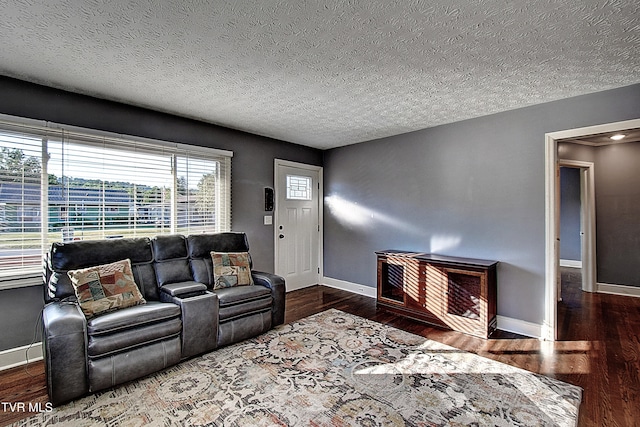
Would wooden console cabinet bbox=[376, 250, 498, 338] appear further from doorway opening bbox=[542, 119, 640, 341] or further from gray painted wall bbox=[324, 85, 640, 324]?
doorway opening bbox=[542, 119, 640, 341]

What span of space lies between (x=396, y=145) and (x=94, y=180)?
370 cm

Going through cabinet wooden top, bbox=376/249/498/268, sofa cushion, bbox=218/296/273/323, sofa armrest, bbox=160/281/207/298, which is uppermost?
cabinet wooden top, bbox=376/249/498/268

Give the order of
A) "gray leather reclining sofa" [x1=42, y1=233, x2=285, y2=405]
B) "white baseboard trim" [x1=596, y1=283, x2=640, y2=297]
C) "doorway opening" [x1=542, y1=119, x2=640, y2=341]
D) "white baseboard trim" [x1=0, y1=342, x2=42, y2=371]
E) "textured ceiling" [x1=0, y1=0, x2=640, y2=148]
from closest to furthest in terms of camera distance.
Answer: "textured ceiling" [x1=0, y1=0, x2=640, y2=148] → "gray leather reclining sofa" [x1=42, y1=233, x2=285, y2=405] → "white baseboard trim" [x1=0, y1=342, x2=42, y2=371] → "doorway opening" [x1=542, y1=119, x2=640, y2=341] → "white baseboard trim" [x1=596, y1=283, x2=640, y2=297]

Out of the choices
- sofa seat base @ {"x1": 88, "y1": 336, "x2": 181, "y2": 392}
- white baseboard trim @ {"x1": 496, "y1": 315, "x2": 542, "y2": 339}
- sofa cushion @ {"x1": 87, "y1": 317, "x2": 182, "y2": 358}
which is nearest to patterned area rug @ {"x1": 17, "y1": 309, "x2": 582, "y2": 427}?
sofa seat base @ {"x1": 88, "y1": 336, "x2": 181, "y2": 392}

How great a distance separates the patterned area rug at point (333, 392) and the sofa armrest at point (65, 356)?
102mm

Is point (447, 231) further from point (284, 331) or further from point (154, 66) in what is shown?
point (154, 66)

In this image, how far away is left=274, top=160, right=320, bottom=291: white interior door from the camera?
4895 millimetres

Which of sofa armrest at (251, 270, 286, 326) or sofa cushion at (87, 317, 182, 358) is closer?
sofa cushion at (87, 317, 182, 358)

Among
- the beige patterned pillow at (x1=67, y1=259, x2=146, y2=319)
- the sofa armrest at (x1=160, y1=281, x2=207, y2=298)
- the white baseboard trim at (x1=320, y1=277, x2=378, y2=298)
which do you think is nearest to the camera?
the beige patterned pillow at (x1=67, y1=259, x2=146, y2=319)

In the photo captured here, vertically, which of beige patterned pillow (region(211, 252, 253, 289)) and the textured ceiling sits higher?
the textured ceiling

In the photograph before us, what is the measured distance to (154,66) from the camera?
2391 millimetres

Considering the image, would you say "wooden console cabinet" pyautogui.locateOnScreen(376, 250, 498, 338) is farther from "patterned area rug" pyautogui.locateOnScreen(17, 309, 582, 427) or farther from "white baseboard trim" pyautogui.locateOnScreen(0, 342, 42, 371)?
"white baseboard trim" pyautogui.locateOnScreen(0, 342, 42, 371)

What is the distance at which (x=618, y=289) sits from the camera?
4.82 m

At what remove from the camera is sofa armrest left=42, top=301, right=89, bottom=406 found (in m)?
2.05
